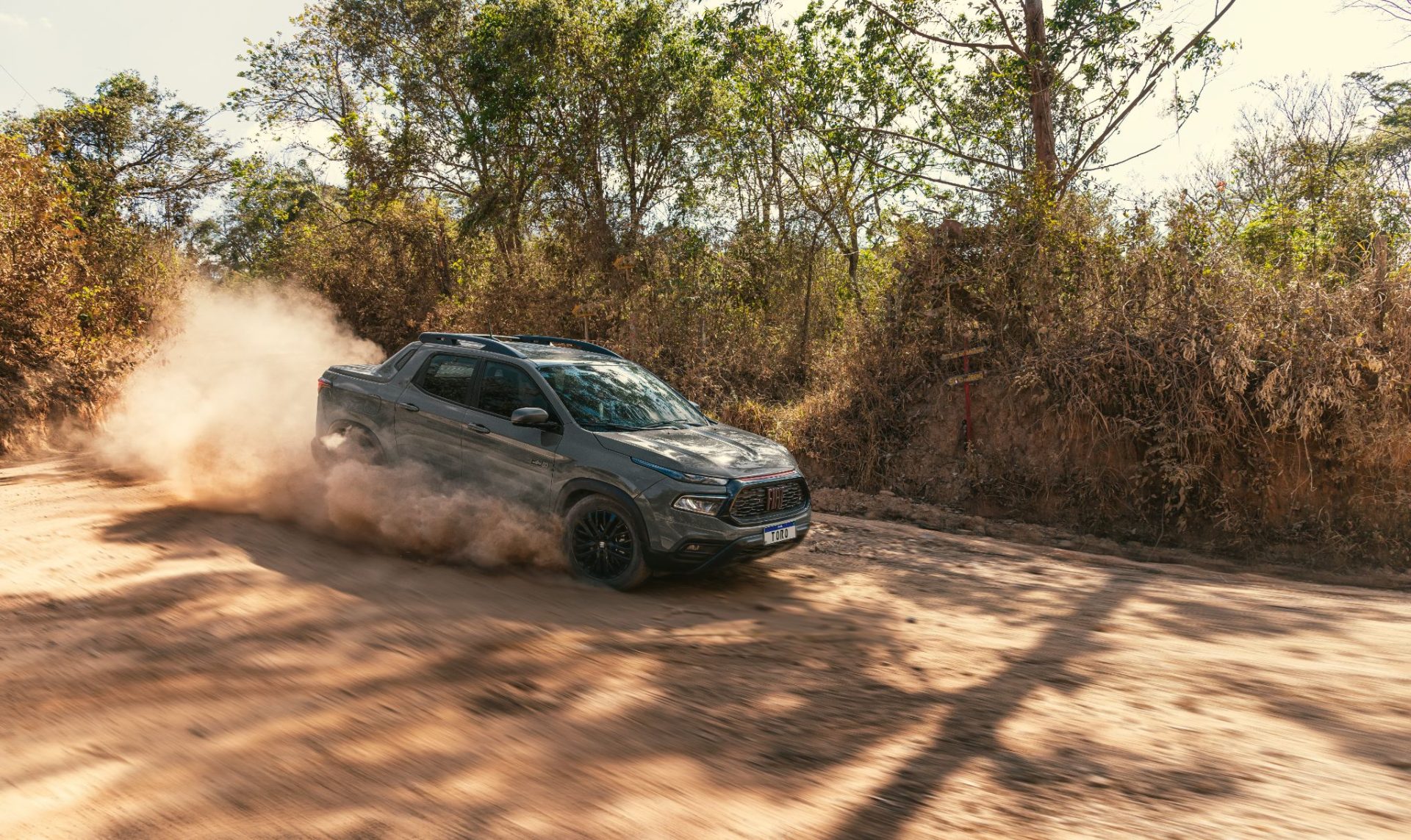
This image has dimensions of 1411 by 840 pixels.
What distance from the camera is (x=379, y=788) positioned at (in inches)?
123

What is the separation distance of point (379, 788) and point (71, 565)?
15.5 feet

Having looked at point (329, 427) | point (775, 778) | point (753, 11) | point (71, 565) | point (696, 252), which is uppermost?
point (753, 11)

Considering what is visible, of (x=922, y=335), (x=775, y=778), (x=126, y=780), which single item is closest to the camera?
(x=126, y=780)

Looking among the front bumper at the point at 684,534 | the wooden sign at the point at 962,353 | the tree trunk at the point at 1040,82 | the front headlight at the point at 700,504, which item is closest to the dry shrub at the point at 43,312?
the front bumper at the point at 684,534

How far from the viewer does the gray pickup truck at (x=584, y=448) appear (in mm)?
6258

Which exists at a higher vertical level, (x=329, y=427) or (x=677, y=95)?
(x=677, y=95)

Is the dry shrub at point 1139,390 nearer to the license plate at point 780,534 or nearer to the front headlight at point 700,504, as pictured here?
the license plate at point 780,534

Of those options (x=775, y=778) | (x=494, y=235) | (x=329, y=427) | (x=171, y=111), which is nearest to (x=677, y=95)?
(x=494, y=235)

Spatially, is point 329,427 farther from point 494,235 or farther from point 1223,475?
point 494,235

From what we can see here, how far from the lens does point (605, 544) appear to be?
6504mm

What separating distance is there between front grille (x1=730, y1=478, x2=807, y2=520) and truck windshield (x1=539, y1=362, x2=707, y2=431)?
3.81 ft

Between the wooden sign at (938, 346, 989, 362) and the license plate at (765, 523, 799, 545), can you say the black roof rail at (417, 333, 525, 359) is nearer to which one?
the license plate at (765, 523, 799, 545)

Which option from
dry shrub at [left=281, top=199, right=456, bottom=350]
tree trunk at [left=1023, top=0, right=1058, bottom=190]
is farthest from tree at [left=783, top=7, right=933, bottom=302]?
dry shrub at [left=281, top=199, right=456, bottom=350]

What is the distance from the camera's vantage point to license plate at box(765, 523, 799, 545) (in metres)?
6.53
